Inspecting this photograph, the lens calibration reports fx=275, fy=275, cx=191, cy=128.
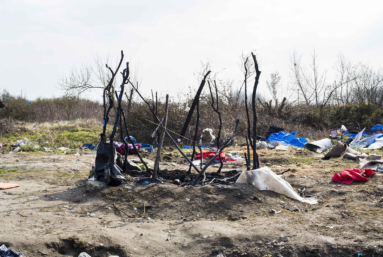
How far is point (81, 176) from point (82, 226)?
2.49m

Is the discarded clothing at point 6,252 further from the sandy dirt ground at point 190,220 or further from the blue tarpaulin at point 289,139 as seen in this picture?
the blue tarpaulin at point 289,139

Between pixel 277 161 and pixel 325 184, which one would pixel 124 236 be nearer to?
pixel 325 184

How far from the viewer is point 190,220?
2906 millimetres

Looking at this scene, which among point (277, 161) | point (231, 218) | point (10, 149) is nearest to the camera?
point (231, 218)

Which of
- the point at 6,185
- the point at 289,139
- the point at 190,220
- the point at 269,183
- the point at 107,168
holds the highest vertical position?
the point at 289,139

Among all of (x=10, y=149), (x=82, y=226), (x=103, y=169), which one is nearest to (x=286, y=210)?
(x=82, y=226)

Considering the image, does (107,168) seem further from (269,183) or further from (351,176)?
(351,176)

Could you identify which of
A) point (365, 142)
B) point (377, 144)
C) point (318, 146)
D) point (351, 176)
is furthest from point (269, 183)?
point (365, 142)

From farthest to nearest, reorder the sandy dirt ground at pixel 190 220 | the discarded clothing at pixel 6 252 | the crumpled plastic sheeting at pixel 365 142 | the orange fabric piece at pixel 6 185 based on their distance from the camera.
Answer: the crumpled plastic sheeting at pixel 365 142, the orange fabric piece at pixel 6 185, the sandy dirt ground at pixel 190 220, the discarded clothing at pixel 6 252

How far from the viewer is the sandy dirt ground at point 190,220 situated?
7.31 feet

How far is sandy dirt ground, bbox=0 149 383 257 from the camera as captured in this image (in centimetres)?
223

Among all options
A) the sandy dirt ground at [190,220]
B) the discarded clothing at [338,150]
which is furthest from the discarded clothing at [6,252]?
the discarded clothing at [338,150]

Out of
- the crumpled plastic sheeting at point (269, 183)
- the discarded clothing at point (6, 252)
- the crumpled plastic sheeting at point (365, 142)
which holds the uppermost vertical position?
the crumpled plastic sheeting at point (365, 142)

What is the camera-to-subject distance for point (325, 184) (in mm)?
4141
